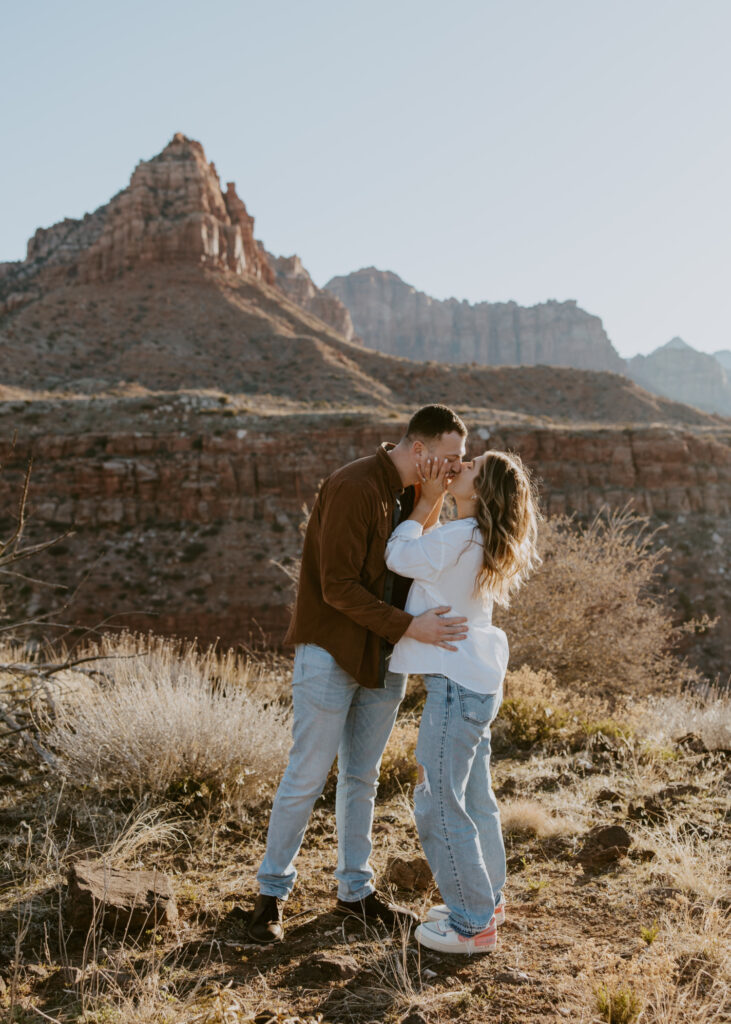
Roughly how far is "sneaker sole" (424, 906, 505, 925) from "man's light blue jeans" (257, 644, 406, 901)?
0.94ft

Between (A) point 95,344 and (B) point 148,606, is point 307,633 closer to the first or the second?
(B) point 148,606

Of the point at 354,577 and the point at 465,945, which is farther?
the point at 354,577

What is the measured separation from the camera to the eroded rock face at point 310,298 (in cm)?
10531

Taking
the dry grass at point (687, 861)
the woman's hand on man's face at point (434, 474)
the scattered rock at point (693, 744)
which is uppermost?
the woman's hand on man's face at point (434, 474)

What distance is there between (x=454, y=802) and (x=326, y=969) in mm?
770

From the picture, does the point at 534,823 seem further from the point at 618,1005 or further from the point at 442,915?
the point at 618,1005

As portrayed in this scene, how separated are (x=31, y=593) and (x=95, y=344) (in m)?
28.7

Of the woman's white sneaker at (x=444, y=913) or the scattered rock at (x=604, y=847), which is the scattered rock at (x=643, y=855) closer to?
the scattered rock at (x=604, y=847)

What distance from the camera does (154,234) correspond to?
60.2 meters

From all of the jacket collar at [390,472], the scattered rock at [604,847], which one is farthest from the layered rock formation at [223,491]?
the jacket collar at [390,472]

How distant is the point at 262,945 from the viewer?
3.01 m

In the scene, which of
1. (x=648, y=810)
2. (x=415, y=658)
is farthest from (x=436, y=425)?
(x=648, y=810)

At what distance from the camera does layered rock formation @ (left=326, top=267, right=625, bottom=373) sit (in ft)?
461

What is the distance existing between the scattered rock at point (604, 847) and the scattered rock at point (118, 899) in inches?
83.7
